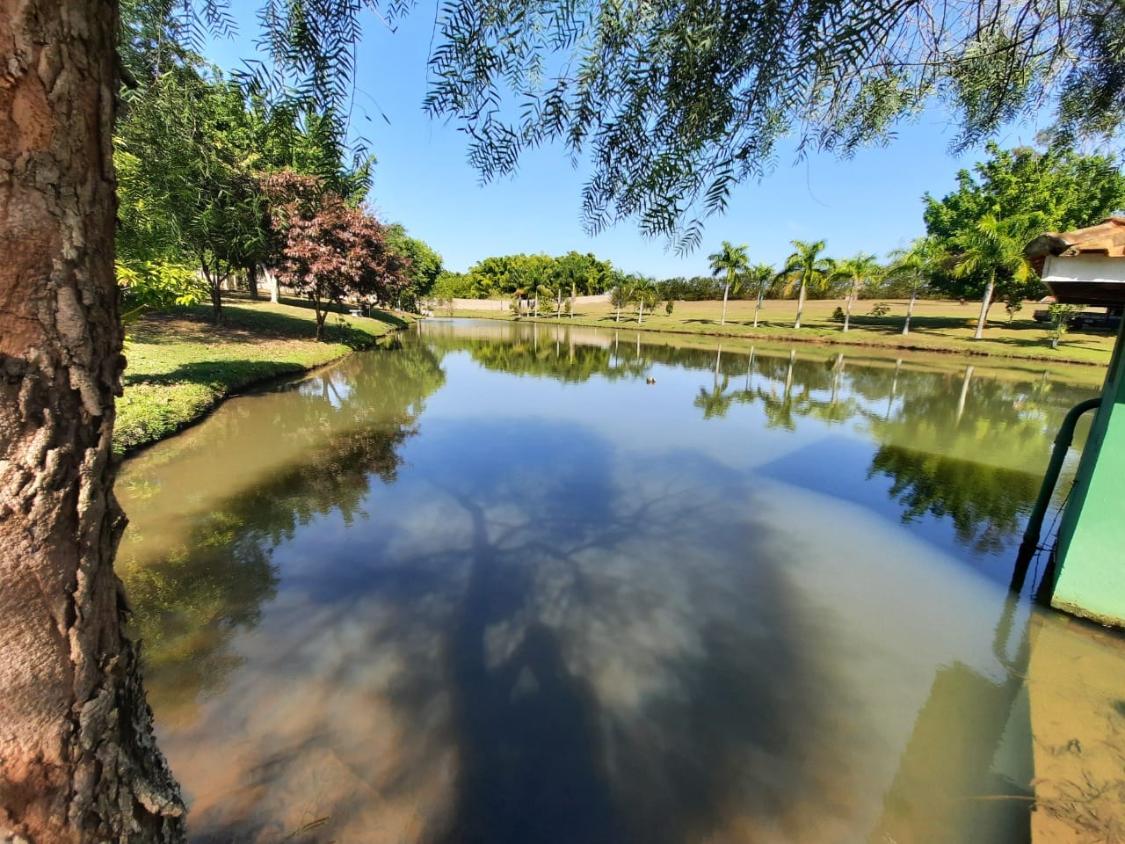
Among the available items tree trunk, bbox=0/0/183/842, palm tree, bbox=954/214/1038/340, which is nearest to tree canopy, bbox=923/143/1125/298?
palm tree, bbox=954/214/1038/340

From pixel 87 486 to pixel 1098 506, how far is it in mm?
6034

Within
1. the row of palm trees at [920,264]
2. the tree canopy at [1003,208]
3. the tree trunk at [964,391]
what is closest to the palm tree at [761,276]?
the row of palm trees at [920,264]

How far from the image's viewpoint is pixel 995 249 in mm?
28891

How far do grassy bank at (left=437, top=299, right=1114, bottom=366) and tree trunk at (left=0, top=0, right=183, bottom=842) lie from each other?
34.4 m

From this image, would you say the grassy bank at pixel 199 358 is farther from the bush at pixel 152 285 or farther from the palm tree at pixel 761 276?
the palm tree at pixel 761 276

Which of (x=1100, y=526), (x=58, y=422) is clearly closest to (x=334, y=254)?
(x=58, y=422)

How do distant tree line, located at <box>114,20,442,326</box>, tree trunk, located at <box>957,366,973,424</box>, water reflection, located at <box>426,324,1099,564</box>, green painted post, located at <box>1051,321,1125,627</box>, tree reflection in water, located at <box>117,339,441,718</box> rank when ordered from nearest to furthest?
distant tree line, located at <box>114,20,442,326</box>
tree reflection in water, located at <box>117,339,441,718</box>
green painted post, located at <box>1051,321,1125,627</box>
water reflection, located at <box>426,324,1099,564</box>
tree trunk, located at <box>957,366,973,424</box>

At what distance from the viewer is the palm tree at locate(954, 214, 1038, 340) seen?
28375 millimetres

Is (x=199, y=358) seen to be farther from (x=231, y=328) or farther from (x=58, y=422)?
(x=58, y=422)

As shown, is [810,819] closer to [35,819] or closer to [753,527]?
[35,819]

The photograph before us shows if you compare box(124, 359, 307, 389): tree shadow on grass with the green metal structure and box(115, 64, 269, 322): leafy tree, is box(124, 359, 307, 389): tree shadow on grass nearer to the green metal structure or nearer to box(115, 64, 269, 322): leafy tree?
box(115, 64, 269, 322): leafy tree

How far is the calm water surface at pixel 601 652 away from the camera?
258 centimetres

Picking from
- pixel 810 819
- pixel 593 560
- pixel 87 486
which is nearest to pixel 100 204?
pixel 87 486

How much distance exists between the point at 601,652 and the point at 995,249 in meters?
38.3
